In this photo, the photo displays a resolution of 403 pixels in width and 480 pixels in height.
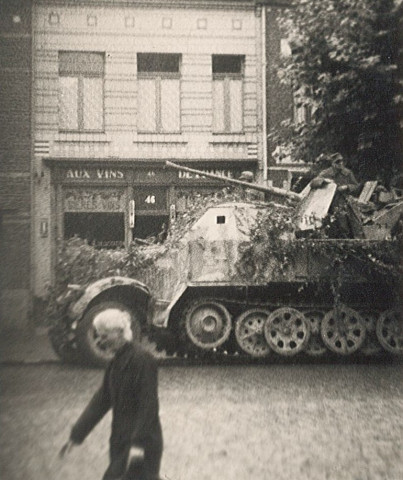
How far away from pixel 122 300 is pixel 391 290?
2.17 metres

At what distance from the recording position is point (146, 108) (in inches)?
102

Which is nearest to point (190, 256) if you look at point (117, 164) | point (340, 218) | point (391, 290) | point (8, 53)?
point (340, 218)

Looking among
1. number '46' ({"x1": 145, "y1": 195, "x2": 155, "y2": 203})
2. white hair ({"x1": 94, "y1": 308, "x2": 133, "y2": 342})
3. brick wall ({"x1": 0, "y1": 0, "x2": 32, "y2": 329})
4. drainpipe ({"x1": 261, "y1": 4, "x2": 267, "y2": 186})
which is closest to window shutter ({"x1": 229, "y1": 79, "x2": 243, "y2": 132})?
drainpipe ({"x1": 261, "y1": 4, "x2": 267, "y2": 186})

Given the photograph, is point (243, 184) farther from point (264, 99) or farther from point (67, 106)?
point (67, 106)

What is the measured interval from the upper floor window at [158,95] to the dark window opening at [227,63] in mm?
154

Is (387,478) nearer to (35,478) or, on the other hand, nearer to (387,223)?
(35,478)

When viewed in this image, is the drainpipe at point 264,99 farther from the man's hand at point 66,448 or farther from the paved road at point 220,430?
the man's hand at point 66,448

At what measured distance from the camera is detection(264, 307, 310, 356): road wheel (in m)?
4.47

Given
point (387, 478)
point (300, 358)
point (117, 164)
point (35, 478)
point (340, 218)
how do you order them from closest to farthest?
point (35, 478) < point (387, 478) < point (117, 164) < point (340, 218) < point (300, 358)

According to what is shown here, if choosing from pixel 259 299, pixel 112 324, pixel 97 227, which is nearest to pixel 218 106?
pixel 97 227

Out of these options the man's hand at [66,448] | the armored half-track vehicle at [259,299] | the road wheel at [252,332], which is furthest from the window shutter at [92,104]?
the road wheel at [252,332]

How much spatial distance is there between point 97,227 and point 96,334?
17.9 inches

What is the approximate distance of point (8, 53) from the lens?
2531 mm

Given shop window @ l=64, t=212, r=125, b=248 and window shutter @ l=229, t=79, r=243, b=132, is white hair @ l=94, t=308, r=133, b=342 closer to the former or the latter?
shop window @ l=64, t=212, r=125, b=248
